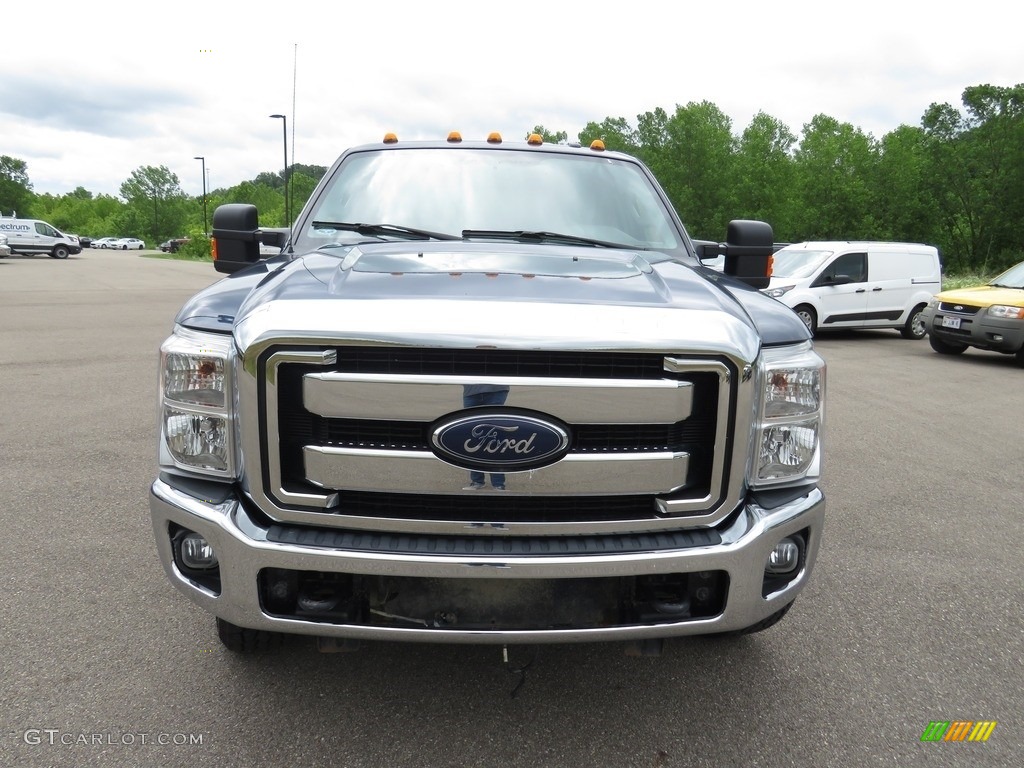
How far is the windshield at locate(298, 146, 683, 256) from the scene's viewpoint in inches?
138

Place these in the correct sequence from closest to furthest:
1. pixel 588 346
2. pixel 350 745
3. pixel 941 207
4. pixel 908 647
Result: pixel 588 346
pixel 350 745
pixel 908 647
pixel 941 207

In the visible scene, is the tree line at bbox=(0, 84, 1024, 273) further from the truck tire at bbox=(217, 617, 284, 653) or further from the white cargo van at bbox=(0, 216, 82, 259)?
the truck tire at bbox=(217, 617, 284, 653)

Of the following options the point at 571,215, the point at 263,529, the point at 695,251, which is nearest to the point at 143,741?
the point at 263,529

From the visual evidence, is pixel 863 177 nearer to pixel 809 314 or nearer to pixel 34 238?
pixel 809 314

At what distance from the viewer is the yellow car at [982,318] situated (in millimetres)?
11414

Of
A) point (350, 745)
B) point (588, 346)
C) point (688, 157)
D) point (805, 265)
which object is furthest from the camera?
point (688, 157)

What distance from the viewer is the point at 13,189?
7588 cm

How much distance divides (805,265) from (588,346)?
535 inches

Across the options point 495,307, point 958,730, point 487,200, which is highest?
point 487,200

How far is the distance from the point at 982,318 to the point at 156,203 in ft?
340

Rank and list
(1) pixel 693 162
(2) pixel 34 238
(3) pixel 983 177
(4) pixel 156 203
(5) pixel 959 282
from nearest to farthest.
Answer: (5) pixel 959 282, (2) pixel 34 238, (3) pixel 983 177, (1) pixel 693 162, (4) pixel 156 203

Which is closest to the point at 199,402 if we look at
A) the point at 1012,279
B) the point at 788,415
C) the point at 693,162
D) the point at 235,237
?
the point at 235,237

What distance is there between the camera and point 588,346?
2.11 m

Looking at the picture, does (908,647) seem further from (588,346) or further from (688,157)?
(688,157)
